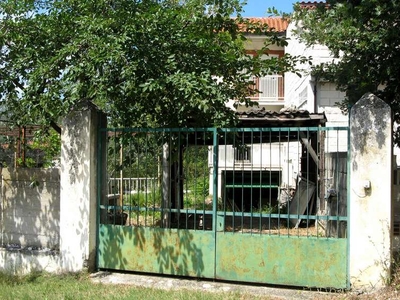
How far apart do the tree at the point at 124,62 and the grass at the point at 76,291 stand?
2.24 metres

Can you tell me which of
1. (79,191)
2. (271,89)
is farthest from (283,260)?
(271,89)

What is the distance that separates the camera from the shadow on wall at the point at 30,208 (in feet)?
22.0

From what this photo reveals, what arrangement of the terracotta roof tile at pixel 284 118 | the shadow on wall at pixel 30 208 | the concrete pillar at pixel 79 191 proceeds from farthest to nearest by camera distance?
the terracotta roof tile at pixel 284 118 → the shadow on wall at pixel 30 208 → the concrete pillar at pixel 79 191

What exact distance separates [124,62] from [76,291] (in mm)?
3085

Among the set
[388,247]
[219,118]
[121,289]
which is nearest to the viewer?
[388,247]

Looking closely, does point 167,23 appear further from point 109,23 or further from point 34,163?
point 34,163

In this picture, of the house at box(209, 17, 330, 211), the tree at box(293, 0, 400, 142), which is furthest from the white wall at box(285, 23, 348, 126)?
the tree at box(293, 0, 400, 142)

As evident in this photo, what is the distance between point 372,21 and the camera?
A: 19.8 feet

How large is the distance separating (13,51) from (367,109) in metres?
5.19

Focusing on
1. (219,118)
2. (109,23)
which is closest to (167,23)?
(109,23)

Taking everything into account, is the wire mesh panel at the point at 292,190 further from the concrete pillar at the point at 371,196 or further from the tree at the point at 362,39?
the tree at the point at 362,39

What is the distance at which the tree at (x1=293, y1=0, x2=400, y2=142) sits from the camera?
6020 mm

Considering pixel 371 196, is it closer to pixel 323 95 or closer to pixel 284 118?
pixel 284 118

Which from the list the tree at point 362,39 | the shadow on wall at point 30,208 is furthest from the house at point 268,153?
the shadow on wall at point 30,208
